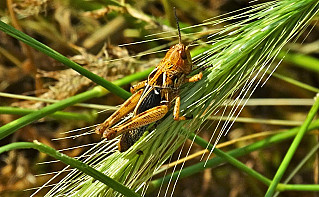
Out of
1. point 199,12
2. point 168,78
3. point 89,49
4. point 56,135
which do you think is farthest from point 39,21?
point 168,78

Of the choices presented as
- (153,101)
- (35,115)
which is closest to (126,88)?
(153,101)

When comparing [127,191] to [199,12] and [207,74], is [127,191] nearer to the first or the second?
[207,74]

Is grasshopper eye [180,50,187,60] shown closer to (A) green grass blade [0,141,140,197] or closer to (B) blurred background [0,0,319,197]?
(A) green grass blade [0,141,140,197]

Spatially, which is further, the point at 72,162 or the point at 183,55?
the point at 183,55

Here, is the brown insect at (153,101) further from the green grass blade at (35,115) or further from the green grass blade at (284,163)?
→ the green grass blade at (284,163)

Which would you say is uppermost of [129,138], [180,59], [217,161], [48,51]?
[48,51]

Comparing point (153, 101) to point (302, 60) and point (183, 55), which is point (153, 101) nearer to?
point (183, 55)

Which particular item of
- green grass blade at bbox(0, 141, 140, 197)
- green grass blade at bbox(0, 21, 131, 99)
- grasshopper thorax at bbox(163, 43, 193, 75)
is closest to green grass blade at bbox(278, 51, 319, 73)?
grasshopper thorax at bbox(163, 43, 193, 75)

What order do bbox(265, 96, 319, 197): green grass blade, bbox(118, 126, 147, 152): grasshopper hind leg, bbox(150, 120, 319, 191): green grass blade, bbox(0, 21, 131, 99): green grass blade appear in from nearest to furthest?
bbox(0, 21, 131, 99): green grass blade, bbox(118, 126, 147, 152): grasshopper hind leg, bbox(265, 96, 319, 197): green grass blade, bbox(150, 120, 319, 191): green grass blade
